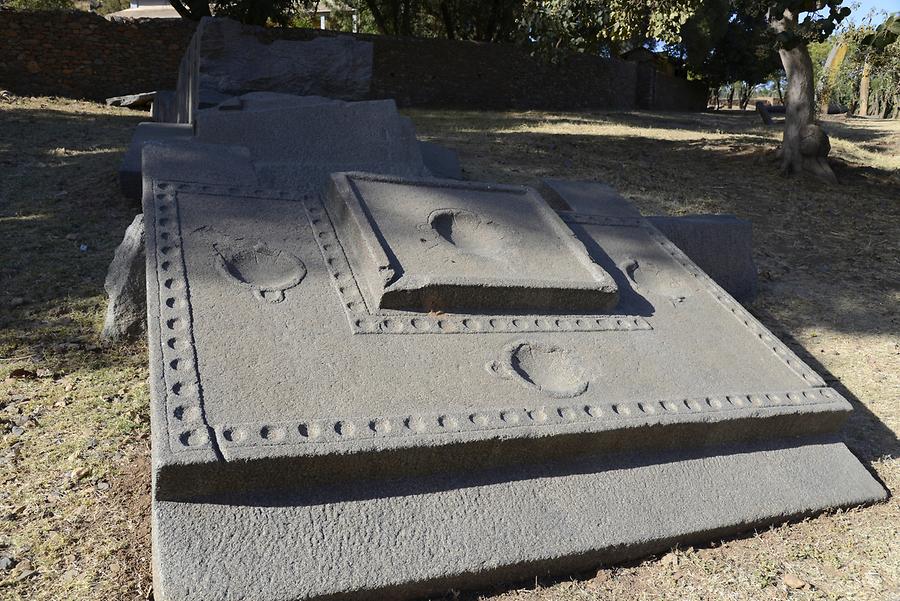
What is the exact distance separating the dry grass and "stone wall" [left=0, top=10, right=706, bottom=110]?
130 inches

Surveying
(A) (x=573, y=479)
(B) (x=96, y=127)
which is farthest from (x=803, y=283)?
(B) (x=96, y=127)

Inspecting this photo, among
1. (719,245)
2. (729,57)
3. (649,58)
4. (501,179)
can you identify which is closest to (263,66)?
(501,179)

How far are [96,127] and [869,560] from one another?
7.78 meters

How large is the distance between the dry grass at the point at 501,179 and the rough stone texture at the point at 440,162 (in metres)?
0.84

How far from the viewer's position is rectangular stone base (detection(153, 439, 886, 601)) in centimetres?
158

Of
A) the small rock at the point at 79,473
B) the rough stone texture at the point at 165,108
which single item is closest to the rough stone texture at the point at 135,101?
the rough stone texture at the point at 165,108

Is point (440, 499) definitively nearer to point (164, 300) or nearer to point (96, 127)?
point (164, 300)

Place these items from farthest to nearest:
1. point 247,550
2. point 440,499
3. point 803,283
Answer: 1. point 803,283
2. point 440,499
3. point 247,550

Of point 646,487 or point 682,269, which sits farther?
point 682,269

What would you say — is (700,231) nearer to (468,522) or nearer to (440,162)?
(440,162)

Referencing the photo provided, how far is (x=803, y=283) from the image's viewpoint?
4301 millimetres

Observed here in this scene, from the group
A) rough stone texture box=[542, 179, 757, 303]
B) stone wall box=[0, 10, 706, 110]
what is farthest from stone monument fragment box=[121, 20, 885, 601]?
stone wall box=[0, 10, 706, 110]

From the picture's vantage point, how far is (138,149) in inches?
175

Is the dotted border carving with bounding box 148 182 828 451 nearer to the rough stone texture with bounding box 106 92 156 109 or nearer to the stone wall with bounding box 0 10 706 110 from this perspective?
the stone wall with bounding box 0 10 706 110
